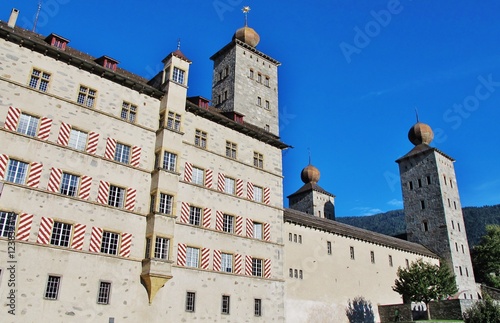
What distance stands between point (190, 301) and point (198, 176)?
26.3 ft

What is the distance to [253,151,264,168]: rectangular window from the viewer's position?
109ft

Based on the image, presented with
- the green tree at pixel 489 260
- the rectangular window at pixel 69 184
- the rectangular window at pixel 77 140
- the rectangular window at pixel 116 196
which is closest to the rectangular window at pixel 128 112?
the rectangular window at pixel 77 140

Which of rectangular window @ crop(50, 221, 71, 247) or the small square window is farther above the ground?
rectangular window @ crop(50, 221, 71, 247)

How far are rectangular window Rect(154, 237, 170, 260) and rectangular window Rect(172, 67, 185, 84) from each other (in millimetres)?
10949

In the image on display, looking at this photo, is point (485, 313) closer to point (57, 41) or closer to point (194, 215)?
point (194, 215)

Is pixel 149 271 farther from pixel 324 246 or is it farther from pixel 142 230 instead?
pixel 324 246

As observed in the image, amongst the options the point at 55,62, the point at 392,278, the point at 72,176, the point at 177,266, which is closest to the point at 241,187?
the point at 177,266

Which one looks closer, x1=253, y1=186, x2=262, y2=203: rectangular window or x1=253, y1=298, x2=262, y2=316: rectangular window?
x1=253, y1=298, x2=262, y2=316: rectangular window

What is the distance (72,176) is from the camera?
77.3 ft

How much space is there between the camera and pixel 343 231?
41.1 meters

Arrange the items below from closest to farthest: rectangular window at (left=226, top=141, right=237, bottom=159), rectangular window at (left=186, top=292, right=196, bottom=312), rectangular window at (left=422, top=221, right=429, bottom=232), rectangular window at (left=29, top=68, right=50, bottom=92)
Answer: rectangular window at (left=29, top=68, right=50, bottom=92) → rectangular window at (left=186, top=292, right=196, bottom=312) → rectangular window at (left=226, top=141, right=237, bottom=159) → rectangular window at (left=422, top=221, right=429, bottom=232)

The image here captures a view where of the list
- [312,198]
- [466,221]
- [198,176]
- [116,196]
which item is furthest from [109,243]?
[466,221]

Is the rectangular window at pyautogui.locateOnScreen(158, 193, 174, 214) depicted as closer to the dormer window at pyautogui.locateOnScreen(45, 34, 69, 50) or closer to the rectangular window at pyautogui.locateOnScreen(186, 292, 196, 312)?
the rectangular window at pyautogui.locateOnScreen(186, 292, 196, 312)

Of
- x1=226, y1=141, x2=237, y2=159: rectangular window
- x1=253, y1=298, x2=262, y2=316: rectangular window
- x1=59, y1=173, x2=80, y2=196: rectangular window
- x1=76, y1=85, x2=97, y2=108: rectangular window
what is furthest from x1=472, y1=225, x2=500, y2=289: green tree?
x1=59, y1=173, x2=80, y2=196: rectangular window
